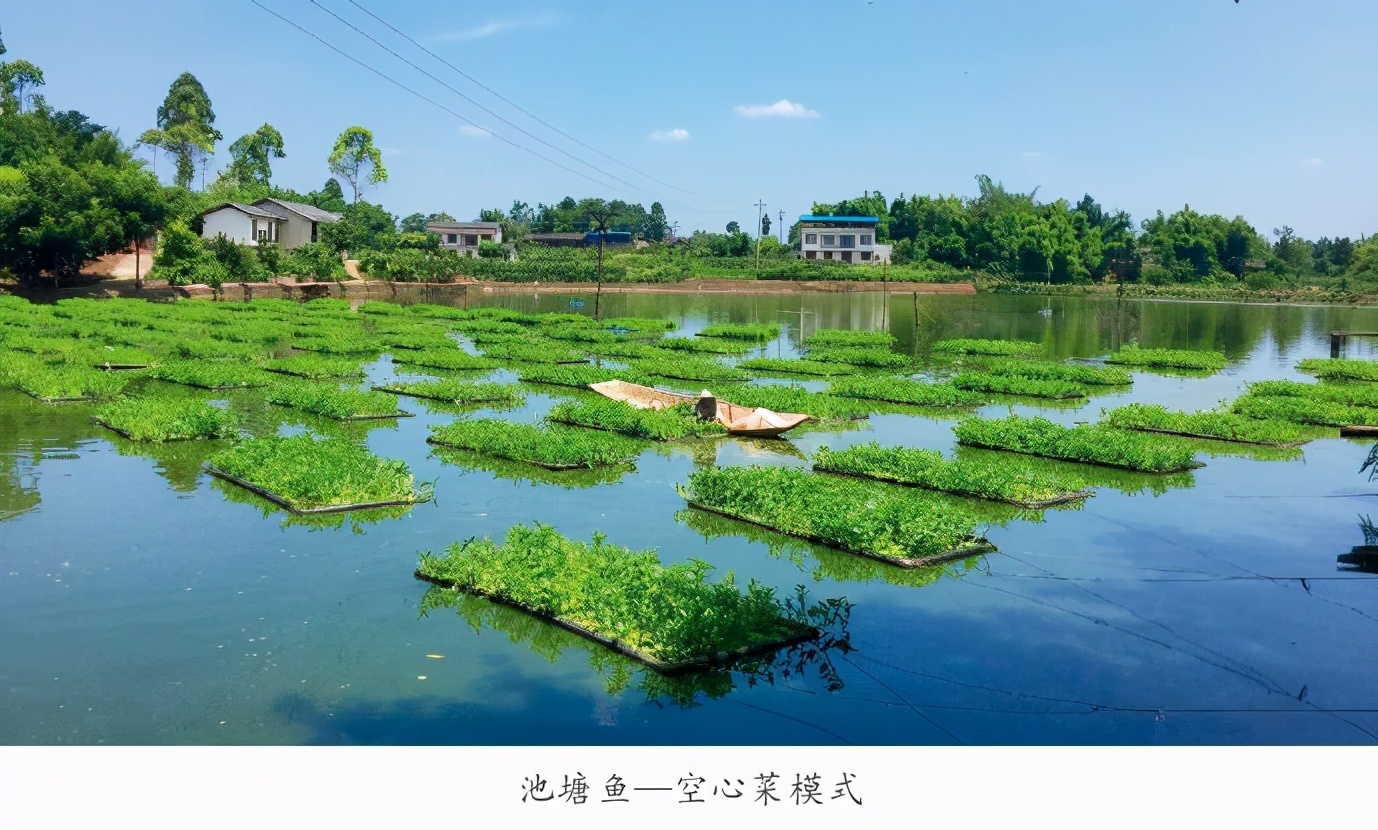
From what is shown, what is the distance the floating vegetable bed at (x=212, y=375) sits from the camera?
2784 cm

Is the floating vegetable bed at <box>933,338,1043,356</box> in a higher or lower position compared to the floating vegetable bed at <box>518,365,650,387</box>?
higher

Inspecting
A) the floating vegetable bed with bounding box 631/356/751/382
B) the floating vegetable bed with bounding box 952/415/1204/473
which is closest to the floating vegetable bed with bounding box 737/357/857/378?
the floating vegetable bed with bounding box 631/356/751/382

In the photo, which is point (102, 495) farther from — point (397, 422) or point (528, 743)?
point (528, 743)

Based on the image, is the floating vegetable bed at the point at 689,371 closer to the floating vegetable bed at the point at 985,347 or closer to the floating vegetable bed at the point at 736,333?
the floating vegetable bed at the point at 736,333

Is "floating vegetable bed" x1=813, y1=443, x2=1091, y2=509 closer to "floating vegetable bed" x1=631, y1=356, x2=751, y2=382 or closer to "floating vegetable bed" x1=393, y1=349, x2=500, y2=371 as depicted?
"floating vegetable bed" x1=631, y1=356, x2=751, y2=382

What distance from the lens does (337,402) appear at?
23781mm

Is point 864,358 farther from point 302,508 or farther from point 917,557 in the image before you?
point 302,508

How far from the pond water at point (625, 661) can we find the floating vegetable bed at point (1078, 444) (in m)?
0.61

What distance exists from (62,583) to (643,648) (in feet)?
22.3

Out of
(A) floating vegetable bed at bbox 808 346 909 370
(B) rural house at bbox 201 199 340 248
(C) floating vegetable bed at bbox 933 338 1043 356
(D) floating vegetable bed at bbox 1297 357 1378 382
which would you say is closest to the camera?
(D) floating vegetable bed at bbox 1297 357 1378 382

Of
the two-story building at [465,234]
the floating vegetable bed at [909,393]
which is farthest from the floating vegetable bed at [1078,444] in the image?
the two-story building at [465,234]

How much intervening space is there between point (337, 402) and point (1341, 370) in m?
31.2

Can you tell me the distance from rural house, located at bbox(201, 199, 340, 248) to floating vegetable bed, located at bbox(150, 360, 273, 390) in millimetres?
40375

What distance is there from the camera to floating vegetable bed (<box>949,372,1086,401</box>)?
98.9 ft
